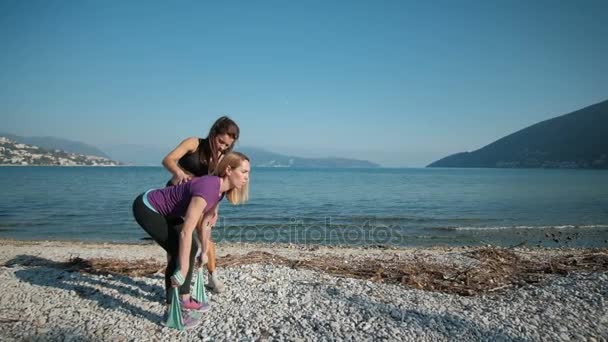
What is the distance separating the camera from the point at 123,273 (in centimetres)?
636

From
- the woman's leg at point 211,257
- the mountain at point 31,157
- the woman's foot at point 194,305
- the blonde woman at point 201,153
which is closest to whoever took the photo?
the blonde woman at point 201,153

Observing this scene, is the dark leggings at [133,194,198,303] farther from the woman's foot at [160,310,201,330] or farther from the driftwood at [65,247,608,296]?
the driftwood at [65,247,608,296]

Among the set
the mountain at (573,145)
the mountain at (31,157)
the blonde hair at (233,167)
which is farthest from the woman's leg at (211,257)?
the mountain at (573,145)

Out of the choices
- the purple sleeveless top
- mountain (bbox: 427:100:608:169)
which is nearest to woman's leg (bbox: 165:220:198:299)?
the purple sleeveless top

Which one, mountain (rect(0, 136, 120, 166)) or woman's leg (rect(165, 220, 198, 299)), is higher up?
mountain (rect(0, 136, 120, 166))

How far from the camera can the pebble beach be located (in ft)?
13.6

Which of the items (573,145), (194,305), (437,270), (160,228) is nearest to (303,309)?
(194,305)

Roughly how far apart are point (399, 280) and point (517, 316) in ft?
6.30

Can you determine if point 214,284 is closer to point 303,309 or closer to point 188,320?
point 188,320

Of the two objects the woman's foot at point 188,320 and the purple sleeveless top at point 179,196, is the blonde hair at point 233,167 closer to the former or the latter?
the purple sleeveless top at point 179,196

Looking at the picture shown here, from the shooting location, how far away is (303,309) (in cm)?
470

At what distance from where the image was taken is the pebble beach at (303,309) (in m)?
4.13

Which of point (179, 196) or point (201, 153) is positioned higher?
point (201, 153)

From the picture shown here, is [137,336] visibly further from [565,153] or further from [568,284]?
[565,153]
